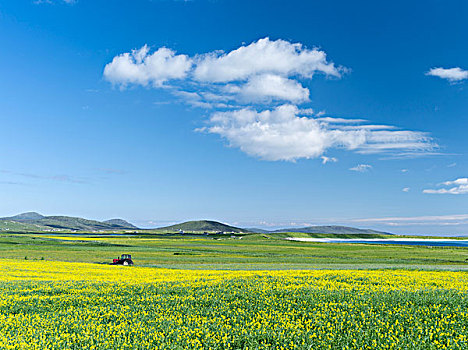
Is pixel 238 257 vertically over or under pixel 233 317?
under

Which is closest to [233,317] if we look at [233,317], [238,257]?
[233,317]

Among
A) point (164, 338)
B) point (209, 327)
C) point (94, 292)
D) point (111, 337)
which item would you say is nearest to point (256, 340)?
point (209, 327)

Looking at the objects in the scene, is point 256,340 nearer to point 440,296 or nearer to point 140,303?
point 140,303

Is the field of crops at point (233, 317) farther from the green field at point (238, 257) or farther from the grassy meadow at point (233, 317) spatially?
the green field at point (238, 257)

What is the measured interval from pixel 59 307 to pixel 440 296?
22235 mm

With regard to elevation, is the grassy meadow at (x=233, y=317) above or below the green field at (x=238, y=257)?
above

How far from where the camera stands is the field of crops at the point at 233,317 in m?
13.8

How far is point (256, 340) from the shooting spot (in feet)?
46.1

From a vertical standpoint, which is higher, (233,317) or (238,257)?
(233,317)

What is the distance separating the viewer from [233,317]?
1689cm

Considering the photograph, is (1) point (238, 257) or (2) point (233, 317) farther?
(1) point (238, 257)

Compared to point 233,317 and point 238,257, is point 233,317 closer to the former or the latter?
point 233,317

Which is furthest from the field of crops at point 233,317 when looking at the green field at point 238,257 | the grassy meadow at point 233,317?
the green field at point 238,257

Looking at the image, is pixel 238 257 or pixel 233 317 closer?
pixel 233 317
